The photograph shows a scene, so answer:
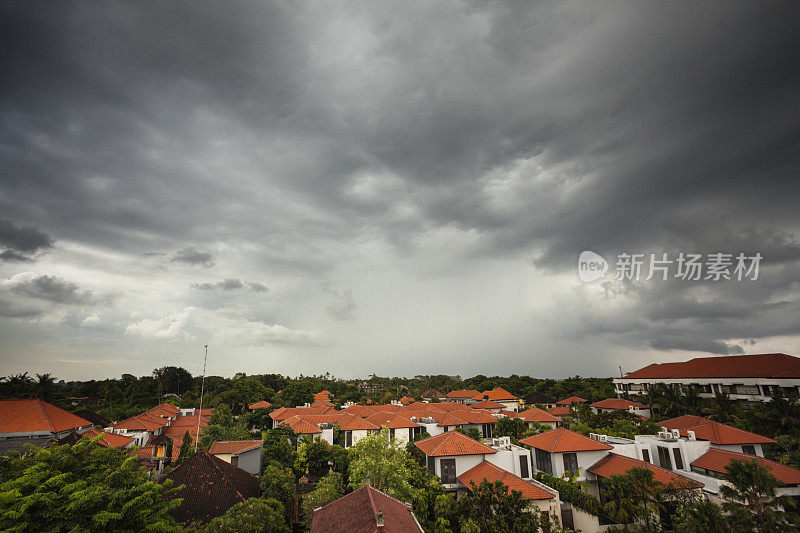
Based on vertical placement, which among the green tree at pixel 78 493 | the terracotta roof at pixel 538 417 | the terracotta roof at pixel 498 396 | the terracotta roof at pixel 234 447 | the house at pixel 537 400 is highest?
the green tree at pixel 78 493

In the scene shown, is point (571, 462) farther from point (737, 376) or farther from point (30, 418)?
point (30, 418)

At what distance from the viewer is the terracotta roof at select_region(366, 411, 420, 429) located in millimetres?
43094

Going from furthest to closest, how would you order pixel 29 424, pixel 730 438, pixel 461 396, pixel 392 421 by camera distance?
pixel 461 396
pixel 392 421
pixel 29 424
pixel 730 438

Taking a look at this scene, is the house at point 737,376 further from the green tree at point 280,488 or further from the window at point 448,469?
the green tree at point 280,488

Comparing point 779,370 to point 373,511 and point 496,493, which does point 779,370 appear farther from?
point 373,511

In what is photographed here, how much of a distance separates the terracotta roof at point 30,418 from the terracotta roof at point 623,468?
5549cm

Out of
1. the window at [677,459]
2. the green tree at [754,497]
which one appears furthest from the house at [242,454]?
the window at [677,459]

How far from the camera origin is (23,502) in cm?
1152

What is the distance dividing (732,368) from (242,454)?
7286 centimetres

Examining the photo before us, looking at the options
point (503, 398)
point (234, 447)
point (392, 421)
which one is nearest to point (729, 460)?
point (392, 421)

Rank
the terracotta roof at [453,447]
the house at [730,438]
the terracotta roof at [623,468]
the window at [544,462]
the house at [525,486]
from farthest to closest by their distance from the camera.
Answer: the house at [730,438], the window at [544,462], the terracotta roof at [453,447], the terracotta roof at [623,468], the house at [525,486]

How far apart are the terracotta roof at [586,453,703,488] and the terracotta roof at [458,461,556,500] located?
238 inches

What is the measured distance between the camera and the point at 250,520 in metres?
18.7

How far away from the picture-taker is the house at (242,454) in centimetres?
3519
